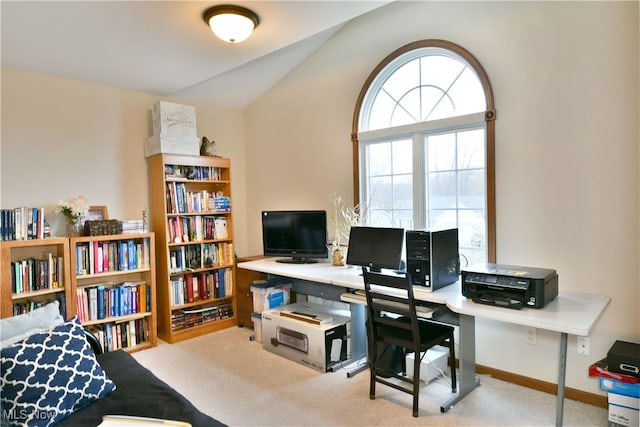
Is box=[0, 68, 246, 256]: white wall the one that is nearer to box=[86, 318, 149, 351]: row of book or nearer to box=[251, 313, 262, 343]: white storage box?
box=[86, 318, 149, 351]: row of book

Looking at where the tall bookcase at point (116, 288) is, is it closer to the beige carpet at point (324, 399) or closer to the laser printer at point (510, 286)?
the beige carpet at point (324, 399)

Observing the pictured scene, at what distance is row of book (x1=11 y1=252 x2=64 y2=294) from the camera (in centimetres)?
297

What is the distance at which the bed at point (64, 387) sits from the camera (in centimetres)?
156

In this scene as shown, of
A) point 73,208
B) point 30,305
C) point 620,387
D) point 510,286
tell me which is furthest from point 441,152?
point 30,305

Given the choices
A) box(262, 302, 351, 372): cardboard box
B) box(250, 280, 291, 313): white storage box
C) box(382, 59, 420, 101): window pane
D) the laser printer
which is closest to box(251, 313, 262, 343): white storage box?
box(250, 280, 291, 313): white storage box

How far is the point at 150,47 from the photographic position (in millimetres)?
2896

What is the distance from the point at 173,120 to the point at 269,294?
1.92 m

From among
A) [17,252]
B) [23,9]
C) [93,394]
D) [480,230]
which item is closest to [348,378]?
[480,230]

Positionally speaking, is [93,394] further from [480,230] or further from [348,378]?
[480,230]

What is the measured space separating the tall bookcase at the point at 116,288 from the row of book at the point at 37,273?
0.38ft

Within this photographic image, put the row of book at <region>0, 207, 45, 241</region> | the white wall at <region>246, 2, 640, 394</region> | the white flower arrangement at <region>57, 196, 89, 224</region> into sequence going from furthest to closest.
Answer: the white flower arrangement at <region>57, 196, 89, 224</region> < the row of book at <region>0, 207, 45, 241</region> < the white wall at <region>246, 2, 640, 394</region>

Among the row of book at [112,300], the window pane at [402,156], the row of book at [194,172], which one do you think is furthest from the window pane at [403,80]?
the row of book at [112,300]

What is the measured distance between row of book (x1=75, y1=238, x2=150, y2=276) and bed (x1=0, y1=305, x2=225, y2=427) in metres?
1.47

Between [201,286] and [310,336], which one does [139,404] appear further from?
[201,286]
